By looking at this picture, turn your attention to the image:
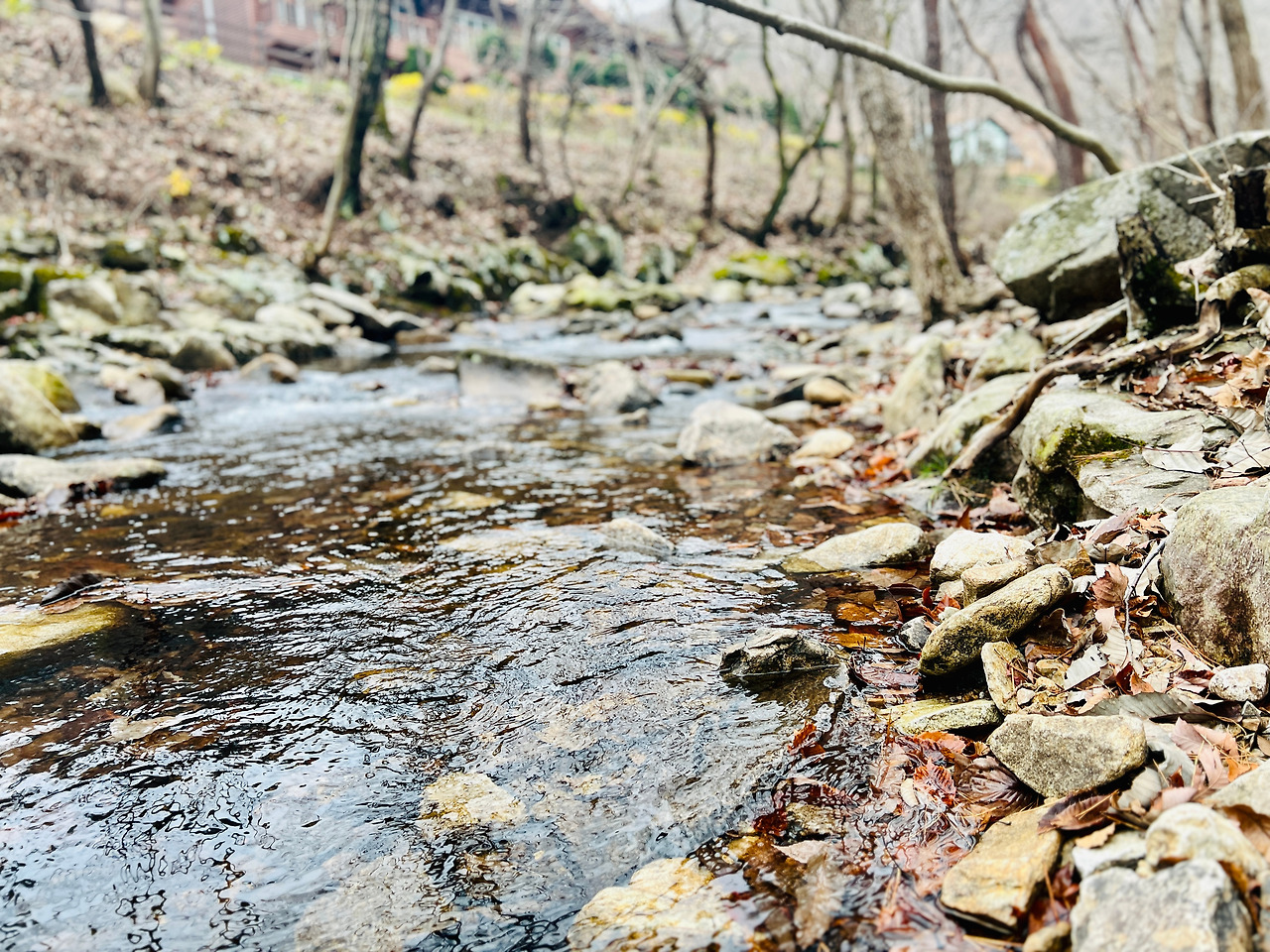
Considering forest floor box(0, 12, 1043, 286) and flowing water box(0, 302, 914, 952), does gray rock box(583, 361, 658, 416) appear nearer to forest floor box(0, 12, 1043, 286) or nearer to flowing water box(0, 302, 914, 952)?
flowing water box(0, 302, 914, 952)

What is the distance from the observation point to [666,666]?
2875 millimetres

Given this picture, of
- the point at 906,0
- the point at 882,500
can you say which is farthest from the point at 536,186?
the point at 882,500

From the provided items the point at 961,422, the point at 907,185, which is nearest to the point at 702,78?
the point at 907,185

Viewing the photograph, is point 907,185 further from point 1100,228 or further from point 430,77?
point 430,77

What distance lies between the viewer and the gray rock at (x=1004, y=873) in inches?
64.8

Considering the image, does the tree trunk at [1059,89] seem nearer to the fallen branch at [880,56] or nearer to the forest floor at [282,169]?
the forest floor at [282,169]

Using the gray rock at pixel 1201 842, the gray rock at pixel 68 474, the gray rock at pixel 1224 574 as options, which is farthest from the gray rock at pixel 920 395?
the gray rock at pixel 68 474

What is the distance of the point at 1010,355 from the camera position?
5410mm

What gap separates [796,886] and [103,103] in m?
23.2

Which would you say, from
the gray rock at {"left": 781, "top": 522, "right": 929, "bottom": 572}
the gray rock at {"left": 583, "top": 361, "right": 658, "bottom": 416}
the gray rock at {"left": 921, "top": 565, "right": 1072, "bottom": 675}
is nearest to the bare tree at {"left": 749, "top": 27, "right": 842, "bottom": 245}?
the gray rock at {"left": 583, "top": 361, "right": 658, "bottom": 416}

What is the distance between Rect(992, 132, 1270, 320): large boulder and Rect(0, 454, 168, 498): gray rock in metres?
6.01

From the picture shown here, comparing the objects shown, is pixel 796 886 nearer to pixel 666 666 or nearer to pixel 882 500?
pixel 666 666

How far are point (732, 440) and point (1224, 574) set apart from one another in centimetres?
382

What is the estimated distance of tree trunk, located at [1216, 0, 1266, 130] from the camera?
973 cm
